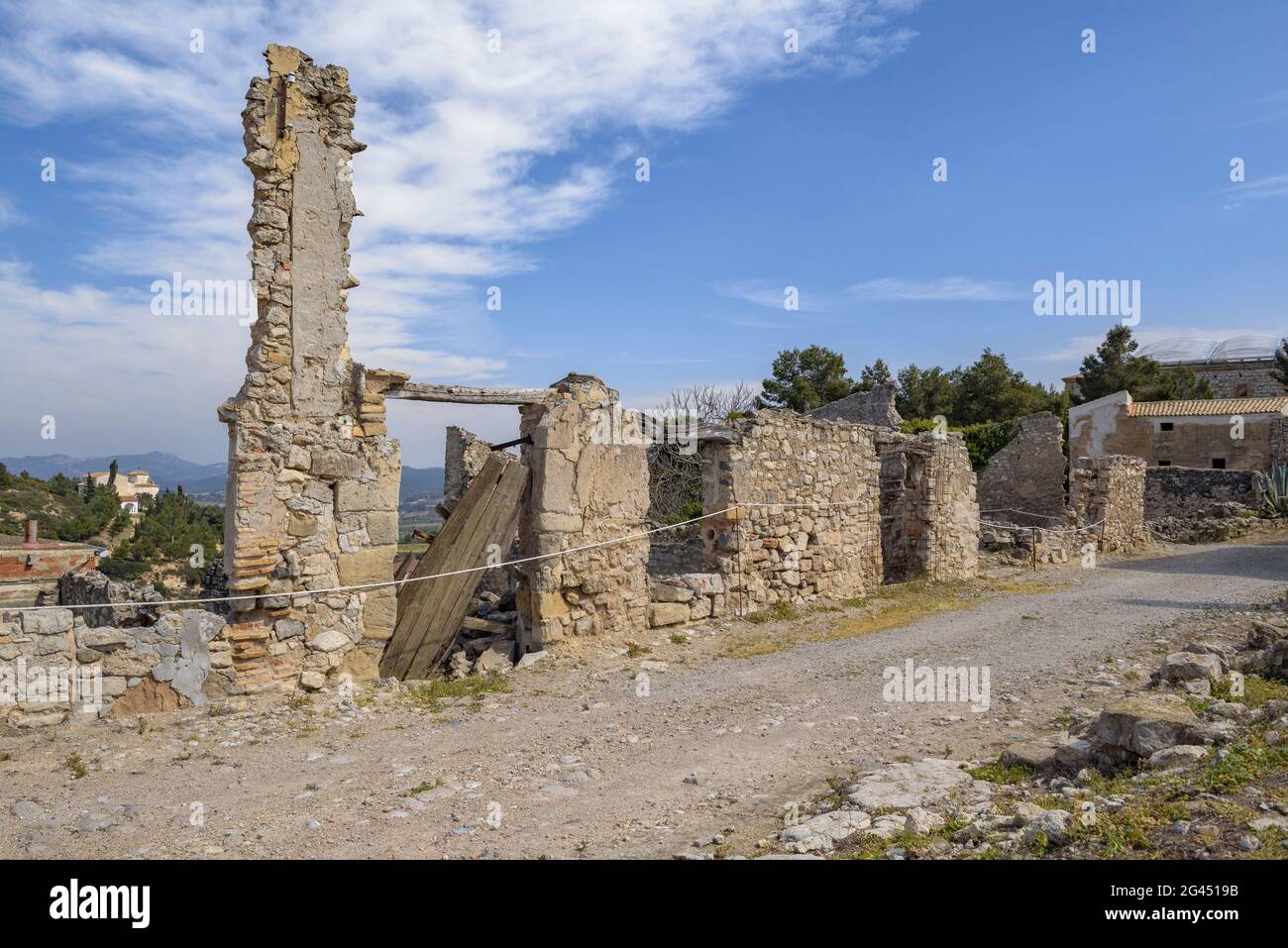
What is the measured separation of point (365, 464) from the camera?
740cm

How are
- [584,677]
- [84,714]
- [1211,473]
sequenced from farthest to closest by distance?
[1211,473] < [584,677] < [84,714]

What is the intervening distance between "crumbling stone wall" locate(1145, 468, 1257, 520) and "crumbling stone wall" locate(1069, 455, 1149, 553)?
5877 millimetres

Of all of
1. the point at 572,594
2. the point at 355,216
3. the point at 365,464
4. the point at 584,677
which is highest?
the point at 355,216

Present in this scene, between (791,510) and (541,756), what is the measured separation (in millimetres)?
6226

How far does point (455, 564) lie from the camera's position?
8.58 meters

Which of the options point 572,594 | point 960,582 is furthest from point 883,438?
point 572,594

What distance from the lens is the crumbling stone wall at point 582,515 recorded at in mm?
8633

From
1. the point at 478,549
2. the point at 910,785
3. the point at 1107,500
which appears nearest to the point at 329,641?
the point at 478,549

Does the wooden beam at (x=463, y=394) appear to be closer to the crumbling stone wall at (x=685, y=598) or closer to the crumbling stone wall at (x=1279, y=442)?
the crumbling stone wall at (x=685, y=598)

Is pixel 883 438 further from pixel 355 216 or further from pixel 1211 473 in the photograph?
pixel 1211 473

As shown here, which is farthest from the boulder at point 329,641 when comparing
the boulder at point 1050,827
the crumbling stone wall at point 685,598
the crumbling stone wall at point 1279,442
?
the crumbling stone wall at point 1279,442

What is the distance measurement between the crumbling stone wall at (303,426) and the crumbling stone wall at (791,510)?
4.50 meters

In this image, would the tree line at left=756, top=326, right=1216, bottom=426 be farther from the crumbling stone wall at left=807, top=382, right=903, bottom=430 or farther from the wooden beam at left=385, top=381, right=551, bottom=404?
the wooden beam at left=385, top=381, right=551, bottom=404
